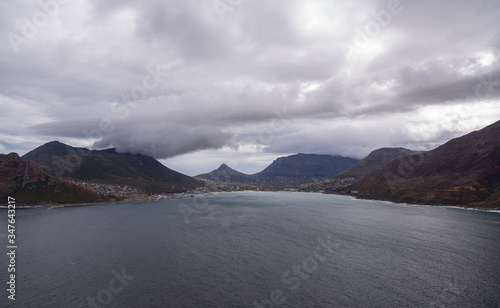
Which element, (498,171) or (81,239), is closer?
(81,239)

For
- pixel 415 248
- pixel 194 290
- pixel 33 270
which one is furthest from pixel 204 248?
pixel 415 248

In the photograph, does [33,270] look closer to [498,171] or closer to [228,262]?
[228,262]

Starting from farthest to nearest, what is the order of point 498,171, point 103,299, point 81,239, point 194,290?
point 498,171, point 81,239, point 194,290, point 103,299

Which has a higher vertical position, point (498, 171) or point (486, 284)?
point (498, 171)

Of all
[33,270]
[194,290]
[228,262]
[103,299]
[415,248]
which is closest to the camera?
[103,299]

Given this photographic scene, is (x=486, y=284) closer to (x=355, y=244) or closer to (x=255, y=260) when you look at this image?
(x=355, y=244)

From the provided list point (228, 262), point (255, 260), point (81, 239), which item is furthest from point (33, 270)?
point (255, 260)
